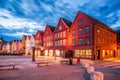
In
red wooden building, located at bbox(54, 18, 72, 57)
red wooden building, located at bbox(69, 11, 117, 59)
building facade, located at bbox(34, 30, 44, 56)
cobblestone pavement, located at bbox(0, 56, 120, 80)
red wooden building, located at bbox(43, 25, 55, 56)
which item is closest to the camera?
cobblestone pavement, located at bbox(0, 56, 120, 80)

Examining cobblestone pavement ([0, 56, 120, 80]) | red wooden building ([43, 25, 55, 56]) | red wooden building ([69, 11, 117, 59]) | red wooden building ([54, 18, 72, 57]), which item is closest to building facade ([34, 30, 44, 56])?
red wooden building ([43, 25, 55, 56])

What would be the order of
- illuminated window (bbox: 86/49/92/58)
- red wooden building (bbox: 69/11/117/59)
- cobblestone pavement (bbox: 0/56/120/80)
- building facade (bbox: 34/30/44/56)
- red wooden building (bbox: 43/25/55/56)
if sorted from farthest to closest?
building facade (bbox: 34/30/44/56), red wooden building (bbox: 43/25/55/56), illuminated window (bbox: 86/49/92/58), red wooden building (bbox: 69/11/117/59), cobblestone pavement (bbox: 0/56/120/80)

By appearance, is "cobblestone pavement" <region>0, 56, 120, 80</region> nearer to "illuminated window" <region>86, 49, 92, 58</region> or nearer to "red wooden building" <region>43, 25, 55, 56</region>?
"illuminated window" <region>86, 49, 92, 58</region>

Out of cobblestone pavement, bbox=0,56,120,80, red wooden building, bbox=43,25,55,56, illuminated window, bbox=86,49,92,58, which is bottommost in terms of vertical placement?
cobblestone pavement, bbox=0,56,120,80

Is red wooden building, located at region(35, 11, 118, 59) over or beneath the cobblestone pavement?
over

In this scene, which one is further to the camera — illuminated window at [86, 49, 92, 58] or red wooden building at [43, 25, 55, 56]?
red wooden building at [43, 25, 55, 56]

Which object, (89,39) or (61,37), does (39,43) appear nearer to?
(61,37)

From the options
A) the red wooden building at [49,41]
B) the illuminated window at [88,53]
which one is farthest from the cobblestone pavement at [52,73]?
the red wooden building at [49,41]

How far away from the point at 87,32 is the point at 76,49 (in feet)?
21.0

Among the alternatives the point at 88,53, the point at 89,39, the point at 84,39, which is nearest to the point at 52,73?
Result: the point at 88,53

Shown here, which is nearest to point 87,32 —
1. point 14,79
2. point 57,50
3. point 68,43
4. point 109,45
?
point 68,43

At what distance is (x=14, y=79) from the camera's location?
1023 centimetres

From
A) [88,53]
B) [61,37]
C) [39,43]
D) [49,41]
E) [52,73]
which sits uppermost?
[61,37]

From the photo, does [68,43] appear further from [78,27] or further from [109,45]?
[109,45]
